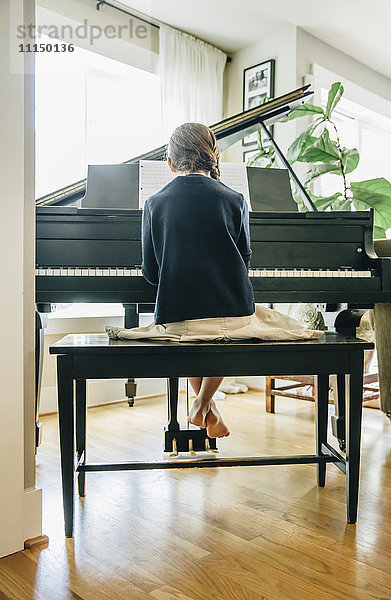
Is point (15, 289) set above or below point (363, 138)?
below

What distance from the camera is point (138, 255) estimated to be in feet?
7.84

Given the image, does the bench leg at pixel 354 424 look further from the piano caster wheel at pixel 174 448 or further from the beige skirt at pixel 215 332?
the piano caster wheel at pixel 174 448

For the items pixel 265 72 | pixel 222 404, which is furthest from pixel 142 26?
pixel 222 404

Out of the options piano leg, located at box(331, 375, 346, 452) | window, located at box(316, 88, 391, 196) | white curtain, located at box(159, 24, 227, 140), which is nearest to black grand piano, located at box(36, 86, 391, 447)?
piano leg, located at box(331, 375, 346, 452)

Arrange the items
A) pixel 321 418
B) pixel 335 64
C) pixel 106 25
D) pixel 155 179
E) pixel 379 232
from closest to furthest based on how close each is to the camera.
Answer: pixel 321 418 → pixel 155 179 → pixel 379 232 → pixel 106 25 → pixel 335 64

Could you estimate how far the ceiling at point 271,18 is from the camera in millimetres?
4047

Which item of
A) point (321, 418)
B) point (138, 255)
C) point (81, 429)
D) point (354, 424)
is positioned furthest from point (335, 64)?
point (81, 429)

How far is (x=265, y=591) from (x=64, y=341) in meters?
0.98

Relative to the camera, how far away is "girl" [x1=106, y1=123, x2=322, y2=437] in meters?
1.80

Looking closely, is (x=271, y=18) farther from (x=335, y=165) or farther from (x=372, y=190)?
(x=372, y=190)


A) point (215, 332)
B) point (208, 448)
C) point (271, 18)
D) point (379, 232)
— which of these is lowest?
point (208, 448)

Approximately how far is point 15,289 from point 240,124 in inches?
63.7

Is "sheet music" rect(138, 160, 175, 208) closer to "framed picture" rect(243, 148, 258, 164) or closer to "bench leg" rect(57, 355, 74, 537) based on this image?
"bench leg" rect(57, 355, 74, 537)

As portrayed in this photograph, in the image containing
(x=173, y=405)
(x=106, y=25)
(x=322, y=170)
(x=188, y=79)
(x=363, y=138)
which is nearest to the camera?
(x=173, y=405)
